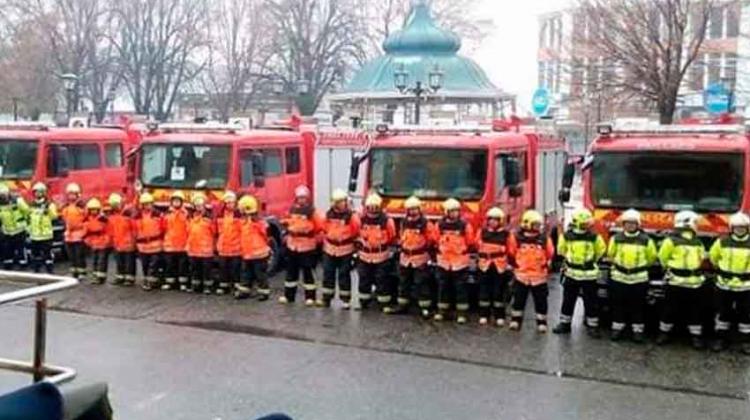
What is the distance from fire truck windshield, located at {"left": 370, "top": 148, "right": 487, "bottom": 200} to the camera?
1147cm

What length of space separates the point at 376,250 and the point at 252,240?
1867mm

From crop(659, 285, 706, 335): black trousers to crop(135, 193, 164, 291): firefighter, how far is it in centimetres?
683

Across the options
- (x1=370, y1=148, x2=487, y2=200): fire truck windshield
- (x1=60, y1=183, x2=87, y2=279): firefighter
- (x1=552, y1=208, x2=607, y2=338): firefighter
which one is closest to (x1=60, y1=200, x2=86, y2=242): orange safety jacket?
(x1=60, y1=183, x2=87, y2=279): firefighter

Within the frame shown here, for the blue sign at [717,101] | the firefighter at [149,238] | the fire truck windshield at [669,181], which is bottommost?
the firefighter at [149,238]

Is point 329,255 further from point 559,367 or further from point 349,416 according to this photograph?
point 349,416

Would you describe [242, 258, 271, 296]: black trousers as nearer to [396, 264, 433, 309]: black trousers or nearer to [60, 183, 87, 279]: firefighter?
[396, 264, 433, 309]: black trousers

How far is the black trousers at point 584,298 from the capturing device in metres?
10.2

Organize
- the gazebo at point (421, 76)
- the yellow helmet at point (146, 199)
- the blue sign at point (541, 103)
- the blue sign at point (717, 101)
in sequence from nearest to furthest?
1. the yellow helmet at point (146, 199)
2. the blue sign at point (717, 101)
3. the blue sign at point (541, 103)
4. the gazebo at point (421, 76)

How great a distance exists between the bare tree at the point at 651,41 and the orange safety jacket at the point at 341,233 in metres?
13.2

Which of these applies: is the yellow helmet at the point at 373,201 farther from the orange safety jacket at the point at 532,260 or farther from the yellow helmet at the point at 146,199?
the yellow helmet at the point at 146,199

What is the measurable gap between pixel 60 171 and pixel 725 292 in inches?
418

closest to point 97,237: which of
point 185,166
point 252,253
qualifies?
point 185,166

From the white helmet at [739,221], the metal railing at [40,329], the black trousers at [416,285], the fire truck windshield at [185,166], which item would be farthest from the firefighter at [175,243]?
the metal railing at [40,329]

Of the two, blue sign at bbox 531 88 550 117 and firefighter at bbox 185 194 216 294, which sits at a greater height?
blue sign at bbox 531 88 550 117
